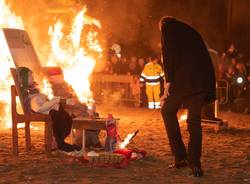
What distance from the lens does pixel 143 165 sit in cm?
690

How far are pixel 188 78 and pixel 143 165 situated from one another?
1.41 metres

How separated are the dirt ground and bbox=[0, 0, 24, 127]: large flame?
0.60m

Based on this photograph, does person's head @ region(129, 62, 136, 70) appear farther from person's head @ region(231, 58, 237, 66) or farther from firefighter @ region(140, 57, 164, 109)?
person's head @ region(231, 58, 237, 66)

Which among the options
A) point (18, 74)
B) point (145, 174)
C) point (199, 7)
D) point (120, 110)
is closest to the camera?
point (145, 174)

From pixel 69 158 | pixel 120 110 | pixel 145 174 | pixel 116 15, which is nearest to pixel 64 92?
pixel 69 158

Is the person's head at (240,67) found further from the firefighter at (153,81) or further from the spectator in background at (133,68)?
the spectator in background at (133,68)

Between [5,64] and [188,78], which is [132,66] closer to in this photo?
[5,64]

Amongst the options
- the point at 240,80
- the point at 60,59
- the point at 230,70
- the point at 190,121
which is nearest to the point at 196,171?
the point at 190,121

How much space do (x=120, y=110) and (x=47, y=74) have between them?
5.68 m

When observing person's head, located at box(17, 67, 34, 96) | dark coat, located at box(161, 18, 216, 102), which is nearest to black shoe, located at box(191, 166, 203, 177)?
dark coat, located at box(161, 18, 216, 102)

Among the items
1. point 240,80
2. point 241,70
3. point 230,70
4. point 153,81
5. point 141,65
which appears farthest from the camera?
point 141,65

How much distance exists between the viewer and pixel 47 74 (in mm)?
8836

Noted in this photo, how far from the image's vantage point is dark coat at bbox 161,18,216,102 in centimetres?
620

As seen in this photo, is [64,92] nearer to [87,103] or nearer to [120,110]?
[87,103]
